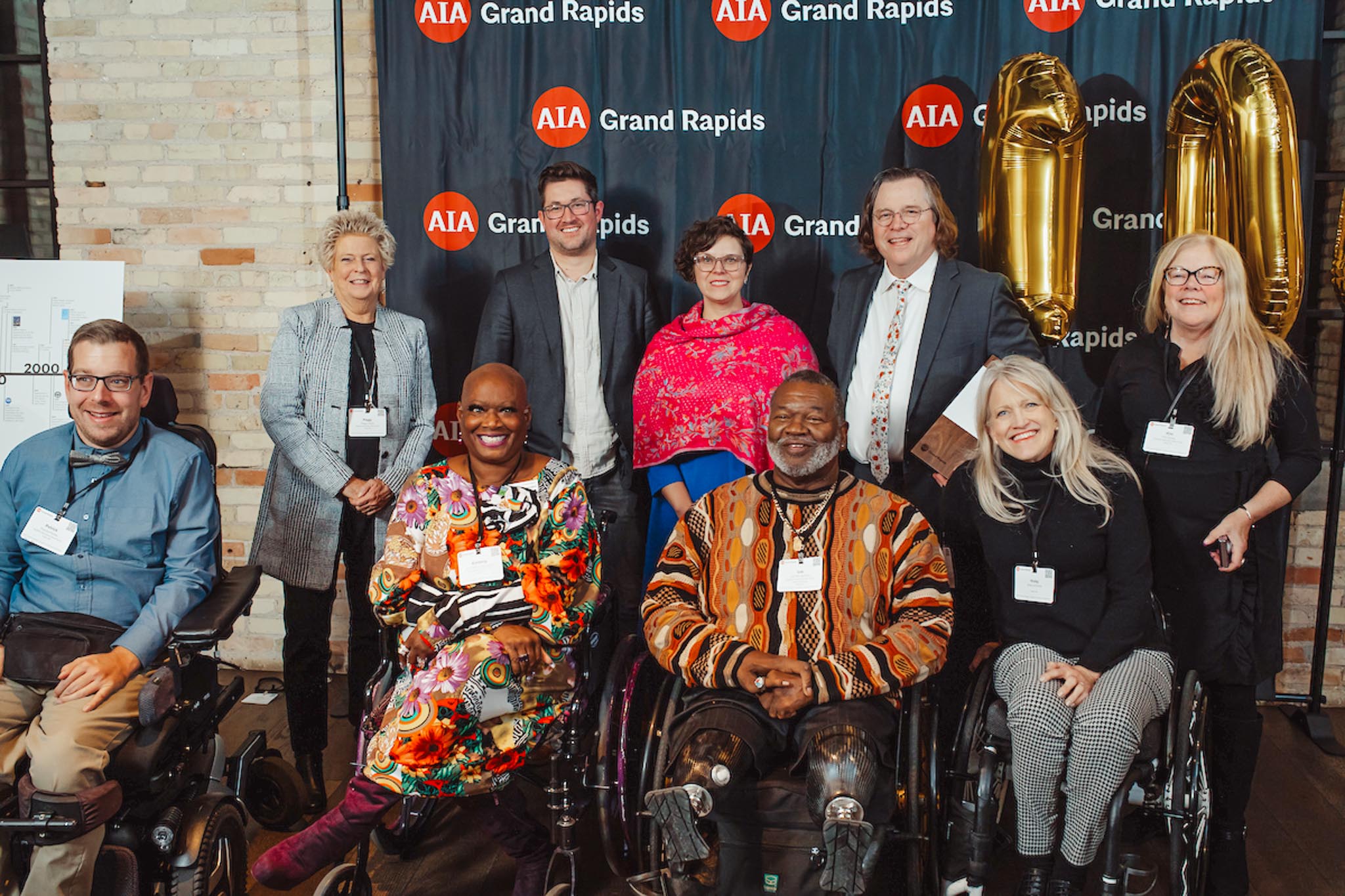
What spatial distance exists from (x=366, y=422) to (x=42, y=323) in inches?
56.9

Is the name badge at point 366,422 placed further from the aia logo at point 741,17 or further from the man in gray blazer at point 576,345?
the aia logo at point 741,17

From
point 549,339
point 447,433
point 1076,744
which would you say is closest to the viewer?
point 1076,744

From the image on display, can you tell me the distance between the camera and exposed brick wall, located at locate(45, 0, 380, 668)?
3779 millimetres

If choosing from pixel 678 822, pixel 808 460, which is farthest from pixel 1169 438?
pixel 678 822

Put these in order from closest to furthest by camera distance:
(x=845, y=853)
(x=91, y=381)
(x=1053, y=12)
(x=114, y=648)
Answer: (x=845, y=853)
(x=114, y=648)
(x=91, y=381)
(x=1053, y=12)

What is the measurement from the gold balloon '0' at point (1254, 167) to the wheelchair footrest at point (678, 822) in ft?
7.62

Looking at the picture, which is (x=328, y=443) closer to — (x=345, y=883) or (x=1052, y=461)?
(x=345, y=883)

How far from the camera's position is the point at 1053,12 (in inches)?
134

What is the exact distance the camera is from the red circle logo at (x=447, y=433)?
12.3ft

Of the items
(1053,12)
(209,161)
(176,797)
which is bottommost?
(176,797)

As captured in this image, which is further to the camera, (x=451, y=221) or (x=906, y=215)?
(x=451, y=221)

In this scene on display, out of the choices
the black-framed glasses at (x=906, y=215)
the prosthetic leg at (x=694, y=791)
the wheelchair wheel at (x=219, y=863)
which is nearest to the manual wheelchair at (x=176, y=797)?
the wheelchair wheel at (x=219, y=863)

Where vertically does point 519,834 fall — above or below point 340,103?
below

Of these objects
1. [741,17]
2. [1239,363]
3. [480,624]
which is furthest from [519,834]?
[741,17]
